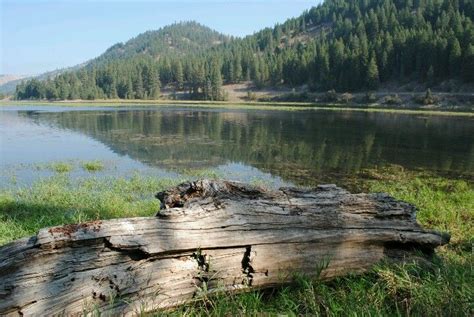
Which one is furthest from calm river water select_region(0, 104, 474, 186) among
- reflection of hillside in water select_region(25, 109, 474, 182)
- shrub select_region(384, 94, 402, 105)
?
shrub select_region(384, 94, 402, 105)

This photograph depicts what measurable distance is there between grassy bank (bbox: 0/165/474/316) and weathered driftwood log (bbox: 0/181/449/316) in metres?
0.26

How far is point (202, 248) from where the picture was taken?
5.24 meters

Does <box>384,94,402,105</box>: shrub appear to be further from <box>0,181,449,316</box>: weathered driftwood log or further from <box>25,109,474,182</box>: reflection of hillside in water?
<box>0,181,449,316</box>: weathered driftwood log

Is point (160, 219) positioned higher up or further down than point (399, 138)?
higher up

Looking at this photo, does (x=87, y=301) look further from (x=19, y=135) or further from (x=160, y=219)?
(x=19, y=135)

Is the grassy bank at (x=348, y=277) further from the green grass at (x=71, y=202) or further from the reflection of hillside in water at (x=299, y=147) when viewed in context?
the reflection of hillside in water at (x=299, y=147)

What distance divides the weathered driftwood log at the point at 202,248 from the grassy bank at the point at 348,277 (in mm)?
265

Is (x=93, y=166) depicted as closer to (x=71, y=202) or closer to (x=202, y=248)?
(x=71, y=202)

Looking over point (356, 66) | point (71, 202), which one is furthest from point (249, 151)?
point (356, 66)

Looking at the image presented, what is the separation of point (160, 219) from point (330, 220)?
2.54 meters

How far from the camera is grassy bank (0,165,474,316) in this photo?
197 inches

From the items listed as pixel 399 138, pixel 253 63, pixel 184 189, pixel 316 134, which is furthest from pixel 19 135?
pixel 253 63

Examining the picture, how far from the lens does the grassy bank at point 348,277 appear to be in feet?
16.4

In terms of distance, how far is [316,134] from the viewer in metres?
42.5
